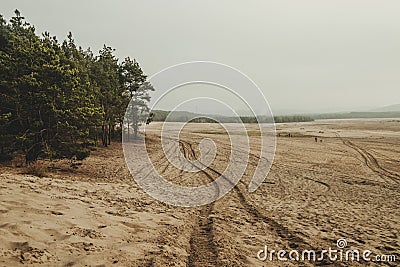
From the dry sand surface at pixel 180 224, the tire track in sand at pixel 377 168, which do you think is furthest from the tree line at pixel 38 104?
the tire track in sand at pixel 377 168

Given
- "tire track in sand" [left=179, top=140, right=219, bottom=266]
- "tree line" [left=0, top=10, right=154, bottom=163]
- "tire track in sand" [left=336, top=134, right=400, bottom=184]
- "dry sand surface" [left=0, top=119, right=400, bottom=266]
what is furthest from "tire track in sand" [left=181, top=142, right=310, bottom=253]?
"tire track in sand" [left=336, top=134, right=400, bottom=184]

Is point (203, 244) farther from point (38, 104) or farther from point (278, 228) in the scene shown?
point (38, 104)

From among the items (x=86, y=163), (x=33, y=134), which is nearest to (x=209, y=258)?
(x=33, y=134)

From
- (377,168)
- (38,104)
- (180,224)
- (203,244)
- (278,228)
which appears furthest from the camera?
(377,168)

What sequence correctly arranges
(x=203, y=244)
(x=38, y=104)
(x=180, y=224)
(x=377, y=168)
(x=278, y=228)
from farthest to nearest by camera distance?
(x=377, y=168), (x=38, y=104), (x=278, y=228), (x=180, y=224), (x=203, y=244)

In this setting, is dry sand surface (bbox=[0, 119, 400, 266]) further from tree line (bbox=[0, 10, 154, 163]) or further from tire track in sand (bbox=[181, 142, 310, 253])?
tree line (bbox=[0, 10, 154, 163])

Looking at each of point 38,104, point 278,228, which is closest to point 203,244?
point 278,228

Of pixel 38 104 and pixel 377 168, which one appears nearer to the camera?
pixel 38 104

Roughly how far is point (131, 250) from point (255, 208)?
202 inches

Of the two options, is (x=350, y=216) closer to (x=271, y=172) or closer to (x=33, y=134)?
(x=271, y=172)

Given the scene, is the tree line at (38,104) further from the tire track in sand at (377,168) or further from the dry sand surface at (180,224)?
the tire track in sand at (377,168)

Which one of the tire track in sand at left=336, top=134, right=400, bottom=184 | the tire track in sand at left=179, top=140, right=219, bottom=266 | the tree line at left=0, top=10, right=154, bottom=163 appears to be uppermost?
the tree line at left=0, top=10, right=154, bottom=163

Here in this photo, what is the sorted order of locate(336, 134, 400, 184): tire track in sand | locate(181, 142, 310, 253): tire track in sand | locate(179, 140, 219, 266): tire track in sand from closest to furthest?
1. locate(179, 140, 219, 266): tire track in sand
2. locate(181, 142, 310, 253): tire track in sand
3. locate(336, 134, 400, 184): tire track in sand

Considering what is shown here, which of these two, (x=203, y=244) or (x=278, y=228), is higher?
(x=203, y=244)
